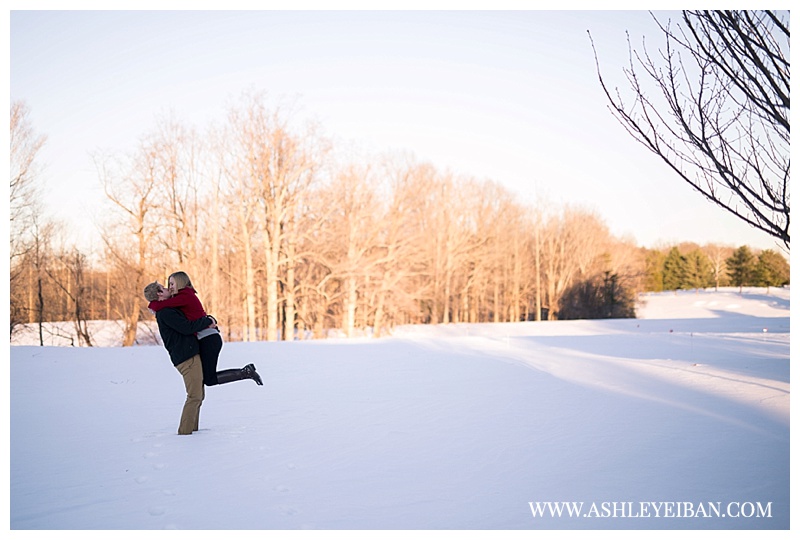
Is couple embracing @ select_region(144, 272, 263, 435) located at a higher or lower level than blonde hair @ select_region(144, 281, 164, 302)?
lower

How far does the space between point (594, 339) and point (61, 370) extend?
1788cm

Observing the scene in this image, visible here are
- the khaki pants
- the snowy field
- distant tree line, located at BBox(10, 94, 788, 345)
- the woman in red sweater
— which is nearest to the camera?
the snowy field

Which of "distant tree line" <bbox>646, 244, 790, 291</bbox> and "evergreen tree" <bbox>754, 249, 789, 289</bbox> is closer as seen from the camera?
"evergreen tree" <bbox>754, 249, 789, 289</bbox>

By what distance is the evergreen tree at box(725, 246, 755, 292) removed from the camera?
68438 mm

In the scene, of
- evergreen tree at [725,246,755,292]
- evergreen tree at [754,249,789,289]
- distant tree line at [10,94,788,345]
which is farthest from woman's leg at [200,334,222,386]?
evergreen tree at [725,246,755,292]

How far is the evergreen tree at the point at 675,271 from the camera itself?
3177 inches

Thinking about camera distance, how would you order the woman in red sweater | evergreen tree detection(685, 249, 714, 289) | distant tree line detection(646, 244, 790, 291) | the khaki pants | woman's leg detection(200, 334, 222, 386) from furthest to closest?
evergreen tree detection(685, 249, 714, 289) → distant tree line detection(646, 244, 790, 291) → woman's leg detection(200, 334, 222, 386) → the khaki pants → the woman in red sweater

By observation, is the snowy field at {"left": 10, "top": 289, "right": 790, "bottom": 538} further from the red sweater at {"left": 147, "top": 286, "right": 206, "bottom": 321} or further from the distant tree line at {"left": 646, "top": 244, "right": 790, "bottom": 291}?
the distant tree line at {"left": 646, "top": 244, "right": 790, "bottom": 291}

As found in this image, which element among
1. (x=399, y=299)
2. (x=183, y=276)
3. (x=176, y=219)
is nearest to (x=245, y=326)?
(x=176, y=219)

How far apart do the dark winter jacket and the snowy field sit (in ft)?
3.25

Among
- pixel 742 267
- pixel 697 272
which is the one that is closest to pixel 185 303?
pixel 742 267

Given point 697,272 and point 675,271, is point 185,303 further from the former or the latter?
point 675,271

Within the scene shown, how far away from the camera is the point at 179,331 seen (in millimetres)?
6359
